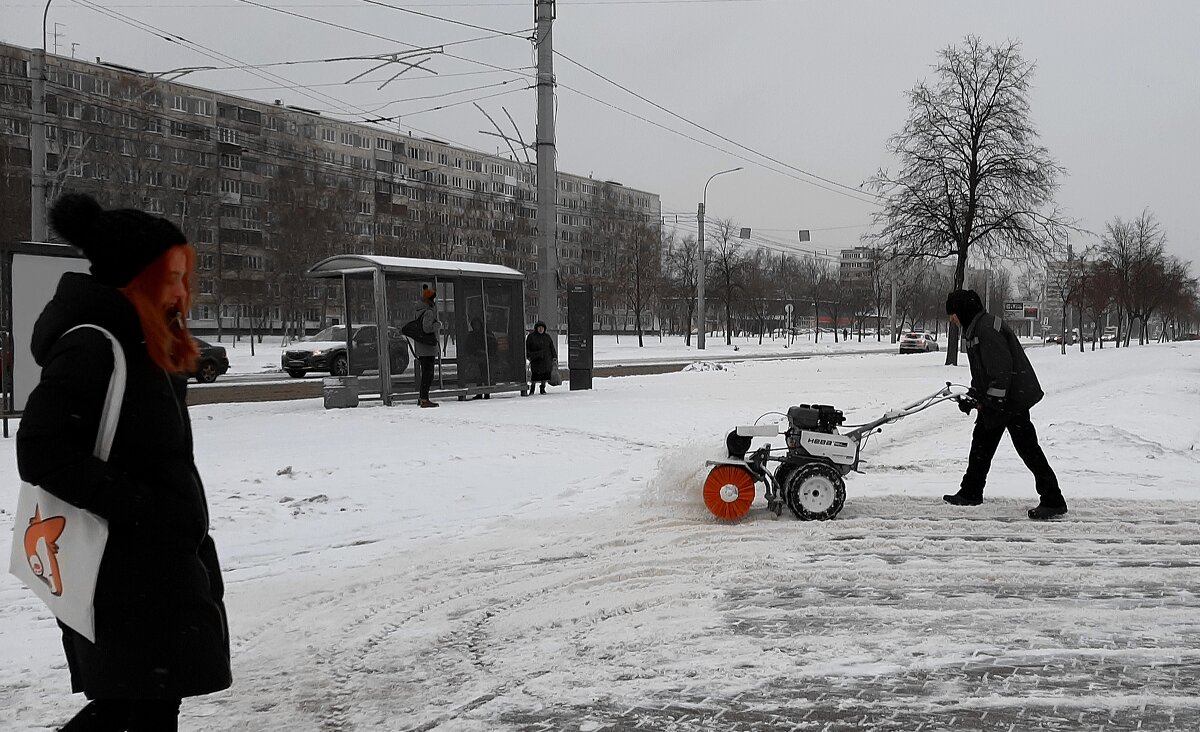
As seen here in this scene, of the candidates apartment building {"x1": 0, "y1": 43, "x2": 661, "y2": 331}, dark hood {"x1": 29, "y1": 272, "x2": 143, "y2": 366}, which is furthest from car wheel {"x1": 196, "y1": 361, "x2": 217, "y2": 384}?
dark hood {"x1": 29, "y1": 272, "x2": 143, "y2": 366}

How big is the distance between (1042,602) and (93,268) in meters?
4.98

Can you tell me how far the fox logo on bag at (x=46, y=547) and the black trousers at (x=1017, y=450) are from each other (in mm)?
6904

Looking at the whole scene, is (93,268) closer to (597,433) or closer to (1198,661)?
(1198,661)

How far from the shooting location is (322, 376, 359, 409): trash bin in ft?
53.5

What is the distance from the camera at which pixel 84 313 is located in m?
2.59

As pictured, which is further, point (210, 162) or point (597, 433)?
point (210, 162)

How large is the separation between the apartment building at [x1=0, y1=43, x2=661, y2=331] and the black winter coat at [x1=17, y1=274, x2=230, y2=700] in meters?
20.6

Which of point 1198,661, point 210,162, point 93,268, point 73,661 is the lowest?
point 1198,661

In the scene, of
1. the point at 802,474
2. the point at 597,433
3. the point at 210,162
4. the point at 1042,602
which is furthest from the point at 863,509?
the point at 210,162

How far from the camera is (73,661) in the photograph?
8.92 feet

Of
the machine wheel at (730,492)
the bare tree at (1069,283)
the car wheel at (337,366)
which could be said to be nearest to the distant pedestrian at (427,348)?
the machine wheel at (730,492)

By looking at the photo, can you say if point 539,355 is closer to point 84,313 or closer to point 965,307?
point 965,307

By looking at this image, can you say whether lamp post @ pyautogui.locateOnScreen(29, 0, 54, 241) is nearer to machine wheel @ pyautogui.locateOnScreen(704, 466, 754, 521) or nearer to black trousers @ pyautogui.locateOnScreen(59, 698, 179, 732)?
machine wheel @ pyautogui.locateOnScreen(704, 466, 754, 521)

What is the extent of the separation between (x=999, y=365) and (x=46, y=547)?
23.3 feet
